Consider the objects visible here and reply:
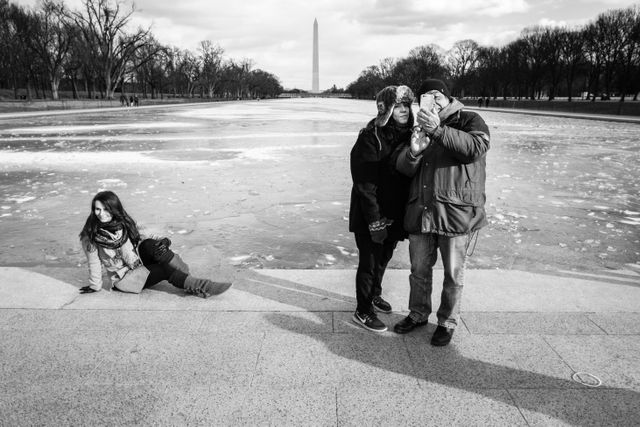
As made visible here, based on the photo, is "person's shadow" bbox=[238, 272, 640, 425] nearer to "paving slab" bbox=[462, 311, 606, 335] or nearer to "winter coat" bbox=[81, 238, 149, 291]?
"paving slab" bbox=[462, 311, 606, 335]

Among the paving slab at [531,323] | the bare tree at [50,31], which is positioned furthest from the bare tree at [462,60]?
the paving slab at [531,323]

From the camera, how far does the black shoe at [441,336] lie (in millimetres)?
3160

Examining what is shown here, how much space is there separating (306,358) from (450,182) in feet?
4.90

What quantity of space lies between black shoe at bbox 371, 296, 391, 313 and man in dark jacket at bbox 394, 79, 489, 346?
486 mm

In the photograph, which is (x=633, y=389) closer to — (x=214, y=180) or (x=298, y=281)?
(x=298, y=281)

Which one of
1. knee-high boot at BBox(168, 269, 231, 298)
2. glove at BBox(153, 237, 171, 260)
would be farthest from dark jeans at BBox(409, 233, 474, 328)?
glove at BBox(153, 237, 171, 260)

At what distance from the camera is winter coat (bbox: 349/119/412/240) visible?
10.1ft

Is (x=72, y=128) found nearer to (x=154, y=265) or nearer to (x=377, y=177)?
(x=154, y=265)

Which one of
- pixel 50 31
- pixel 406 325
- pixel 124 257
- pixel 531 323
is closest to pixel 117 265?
pixel 124 257

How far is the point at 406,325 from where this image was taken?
3.37 m

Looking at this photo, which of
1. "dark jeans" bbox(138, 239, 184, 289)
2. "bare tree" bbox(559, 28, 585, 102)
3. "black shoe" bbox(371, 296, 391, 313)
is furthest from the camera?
"bare tree" bbox(559, 28, 585, 102)

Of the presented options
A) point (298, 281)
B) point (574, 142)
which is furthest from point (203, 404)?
point (574, 142)

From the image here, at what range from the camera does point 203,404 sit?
2.53 metres

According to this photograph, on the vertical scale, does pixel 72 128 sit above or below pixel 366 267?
above
